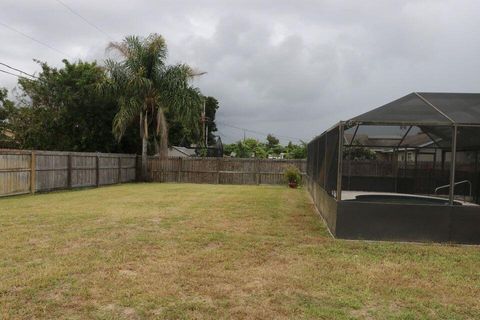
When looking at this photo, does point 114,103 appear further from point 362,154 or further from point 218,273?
point 218,273

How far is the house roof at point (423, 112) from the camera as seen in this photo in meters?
7.05

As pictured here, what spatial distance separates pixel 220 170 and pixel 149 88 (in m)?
5.75

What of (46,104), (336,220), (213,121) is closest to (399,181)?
(336,220)

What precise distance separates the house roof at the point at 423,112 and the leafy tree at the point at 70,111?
18.3 metres

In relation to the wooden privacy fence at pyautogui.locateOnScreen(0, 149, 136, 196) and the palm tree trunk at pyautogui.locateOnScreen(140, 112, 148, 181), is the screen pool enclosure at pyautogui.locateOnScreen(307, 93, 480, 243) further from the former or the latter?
the palm tree trunk at pyautogui.locateOnScreen(140, 112, 148, 181)

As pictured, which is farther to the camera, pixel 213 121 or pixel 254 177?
pixel 213 121

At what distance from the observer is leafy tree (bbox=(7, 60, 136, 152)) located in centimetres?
2348

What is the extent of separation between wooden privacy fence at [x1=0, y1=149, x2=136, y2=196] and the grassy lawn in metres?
5.70

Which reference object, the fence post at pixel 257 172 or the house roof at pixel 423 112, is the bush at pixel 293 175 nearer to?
the fence post at pixel 257 172

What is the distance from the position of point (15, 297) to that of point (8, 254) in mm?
1865

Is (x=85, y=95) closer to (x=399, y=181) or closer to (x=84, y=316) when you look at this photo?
(x=399, y=181)

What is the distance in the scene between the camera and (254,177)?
75.6ft

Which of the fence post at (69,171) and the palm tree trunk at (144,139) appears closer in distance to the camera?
the fence post at (69,171)

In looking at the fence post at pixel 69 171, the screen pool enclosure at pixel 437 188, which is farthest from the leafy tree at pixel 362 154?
the fence post at pixel 69 171
